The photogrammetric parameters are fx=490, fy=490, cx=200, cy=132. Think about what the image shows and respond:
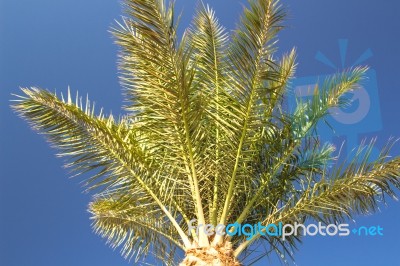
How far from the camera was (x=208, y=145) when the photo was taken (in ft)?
28.0

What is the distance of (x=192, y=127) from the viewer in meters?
7.93

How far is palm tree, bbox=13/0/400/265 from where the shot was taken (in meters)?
7.51

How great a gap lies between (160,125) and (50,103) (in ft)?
5.86

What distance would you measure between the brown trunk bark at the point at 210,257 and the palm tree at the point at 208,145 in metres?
0.02

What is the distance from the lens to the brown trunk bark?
757 cm

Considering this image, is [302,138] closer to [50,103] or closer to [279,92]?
[279,92]

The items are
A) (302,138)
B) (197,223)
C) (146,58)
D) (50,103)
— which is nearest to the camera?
(146,58)

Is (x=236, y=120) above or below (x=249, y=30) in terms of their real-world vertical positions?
below

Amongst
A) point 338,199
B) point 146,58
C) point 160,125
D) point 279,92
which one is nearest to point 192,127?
point 160,125

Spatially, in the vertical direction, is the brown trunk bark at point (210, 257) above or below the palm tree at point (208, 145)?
below

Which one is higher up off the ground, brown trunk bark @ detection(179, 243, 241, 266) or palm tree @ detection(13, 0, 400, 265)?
palm tree @ detection(13, 0, 400, 265)

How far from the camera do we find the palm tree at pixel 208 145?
24.6 ft

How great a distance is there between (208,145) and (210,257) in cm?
195

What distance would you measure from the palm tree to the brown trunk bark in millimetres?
18
